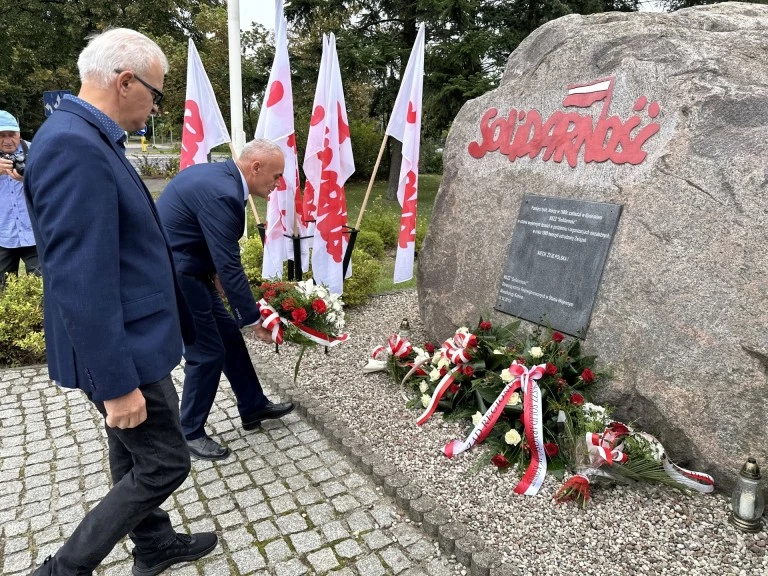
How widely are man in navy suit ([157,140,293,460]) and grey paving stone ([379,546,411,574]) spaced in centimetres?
125

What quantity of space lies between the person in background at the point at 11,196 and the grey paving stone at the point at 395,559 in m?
4.19

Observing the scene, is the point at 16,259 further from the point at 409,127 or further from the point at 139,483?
the point at 139,483

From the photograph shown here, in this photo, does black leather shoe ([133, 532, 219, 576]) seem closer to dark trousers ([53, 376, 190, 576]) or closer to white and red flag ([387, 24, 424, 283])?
dark trousers ([53, 376, 190, 576])

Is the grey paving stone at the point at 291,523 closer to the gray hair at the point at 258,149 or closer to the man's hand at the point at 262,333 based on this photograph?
the man's hand at the point at 262,333

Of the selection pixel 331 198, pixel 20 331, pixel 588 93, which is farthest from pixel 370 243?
pixel 588 93

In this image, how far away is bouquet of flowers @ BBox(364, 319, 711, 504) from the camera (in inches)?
113

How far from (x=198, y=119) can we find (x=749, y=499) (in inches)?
223

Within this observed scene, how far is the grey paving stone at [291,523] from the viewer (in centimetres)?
275

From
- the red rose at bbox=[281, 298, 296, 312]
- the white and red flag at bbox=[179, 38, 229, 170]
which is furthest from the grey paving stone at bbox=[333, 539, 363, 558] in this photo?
the white and red flag at bbox=[179, 38, 229, 170]

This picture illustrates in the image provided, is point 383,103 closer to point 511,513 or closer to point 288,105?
point 288,105

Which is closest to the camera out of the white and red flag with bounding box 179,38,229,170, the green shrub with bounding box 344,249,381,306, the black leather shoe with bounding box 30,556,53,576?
the black leather shoe with bounding box 30,556,53,576

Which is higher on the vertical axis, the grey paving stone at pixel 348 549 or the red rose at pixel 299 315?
the red rose at pixel 299 315

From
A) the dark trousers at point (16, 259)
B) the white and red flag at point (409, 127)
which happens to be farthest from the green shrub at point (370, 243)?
the dark trousers at point (16, 259)

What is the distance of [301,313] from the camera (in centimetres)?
357
